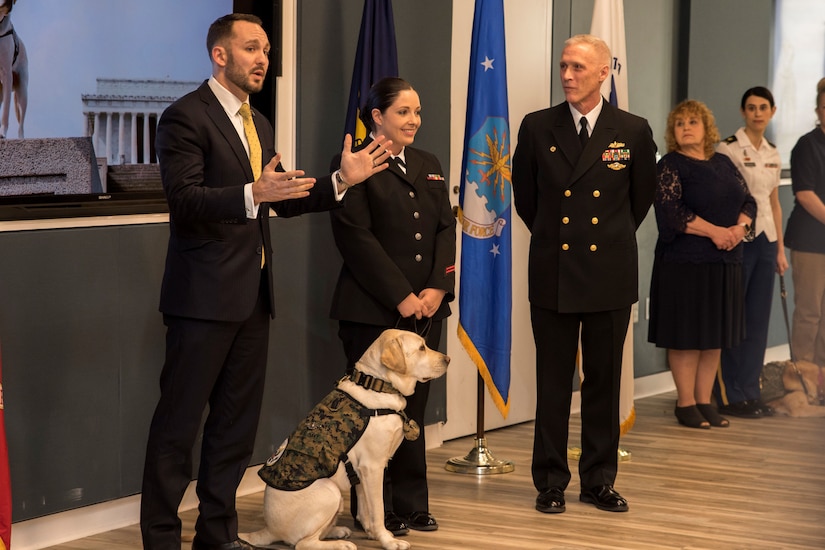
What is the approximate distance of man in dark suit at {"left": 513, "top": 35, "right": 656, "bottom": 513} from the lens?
4402mm

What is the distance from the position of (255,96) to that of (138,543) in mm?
1854

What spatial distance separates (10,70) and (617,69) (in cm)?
287

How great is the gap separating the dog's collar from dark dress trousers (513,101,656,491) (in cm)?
88

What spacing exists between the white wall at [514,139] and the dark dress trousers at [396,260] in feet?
5.41

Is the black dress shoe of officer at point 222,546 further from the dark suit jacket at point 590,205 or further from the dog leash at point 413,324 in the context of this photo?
the dark suit jacket at point 590,205

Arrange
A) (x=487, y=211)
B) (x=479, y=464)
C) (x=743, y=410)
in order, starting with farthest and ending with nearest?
1. (x=743, y=410)
2. (x=479, y=464)
3. (x=487, y=211)

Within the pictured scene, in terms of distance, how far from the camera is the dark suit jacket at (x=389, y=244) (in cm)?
408

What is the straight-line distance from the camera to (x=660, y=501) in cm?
469

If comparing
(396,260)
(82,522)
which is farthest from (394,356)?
(82,522)

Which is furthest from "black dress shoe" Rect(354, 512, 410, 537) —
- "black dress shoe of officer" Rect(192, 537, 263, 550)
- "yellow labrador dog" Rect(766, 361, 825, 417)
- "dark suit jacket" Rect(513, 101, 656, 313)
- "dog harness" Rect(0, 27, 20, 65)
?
"yellow labrador dog" Rect(766, 361, 825, 417)

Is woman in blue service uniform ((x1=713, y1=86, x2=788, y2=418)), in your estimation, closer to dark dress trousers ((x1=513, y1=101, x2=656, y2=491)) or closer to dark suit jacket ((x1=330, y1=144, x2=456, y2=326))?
dark dress trousers ((x1=513, y1=101, x2=656, y2=491))

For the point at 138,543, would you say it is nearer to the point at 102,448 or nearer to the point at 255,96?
the point at 102,448

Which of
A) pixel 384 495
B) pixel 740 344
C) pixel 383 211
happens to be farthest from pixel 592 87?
pixel 740 344

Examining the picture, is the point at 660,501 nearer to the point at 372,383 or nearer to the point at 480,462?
the point at 480,462
